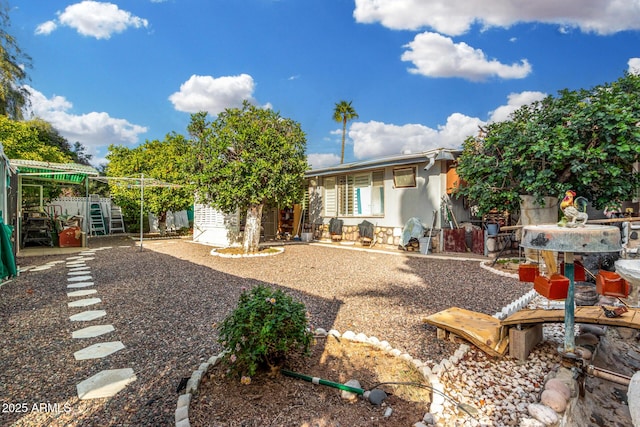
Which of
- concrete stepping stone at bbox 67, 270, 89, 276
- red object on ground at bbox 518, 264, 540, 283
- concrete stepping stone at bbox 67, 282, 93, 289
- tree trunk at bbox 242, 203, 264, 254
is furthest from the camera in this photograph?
tree trunk at bbox 242, 203, 264, 254

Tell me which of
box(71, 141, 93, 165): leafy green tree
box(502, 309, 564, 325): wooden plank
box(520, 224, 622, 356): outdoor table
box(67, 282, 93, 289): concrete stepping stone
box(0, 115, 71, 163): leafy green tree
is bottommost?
box(67, 282, 93, 289): concrete stepping stone

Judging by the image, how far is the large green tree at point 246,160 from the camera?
834cm

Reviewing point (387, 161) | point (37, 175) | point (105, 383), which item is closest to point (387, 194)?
point (387, 161)

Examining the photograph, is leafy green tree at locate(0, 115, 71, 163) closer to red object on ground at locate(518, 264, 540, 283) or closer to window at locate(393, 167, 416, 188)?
window at locate(393, 167, 416, 188)

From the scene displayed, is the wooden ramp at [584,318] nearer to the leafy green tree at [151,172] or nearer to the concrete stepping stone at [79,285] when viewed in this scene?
the concrete stepping stone at [79,285]

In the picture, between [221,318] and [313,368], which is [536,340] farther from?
[221,318]

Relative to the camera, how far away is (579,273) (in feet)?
8.18

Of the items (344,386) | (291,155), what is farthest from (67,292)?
(291,155)

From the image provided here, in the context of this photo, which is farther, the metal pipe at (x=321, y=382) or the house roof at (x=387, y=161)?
the house roof at (x=387, y=161)

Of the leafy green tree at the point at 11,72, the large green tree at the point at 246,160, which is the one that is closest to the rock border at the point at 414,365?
the large green tree at the point at 246,160

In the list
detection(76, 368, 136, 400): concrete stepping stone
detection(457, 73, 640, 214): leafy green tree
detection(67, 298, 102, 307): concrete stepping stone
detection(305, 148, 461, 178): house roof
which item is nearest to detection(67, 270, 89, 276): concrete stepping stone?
detection(67, 298, 102, 307): concrete stepping stone

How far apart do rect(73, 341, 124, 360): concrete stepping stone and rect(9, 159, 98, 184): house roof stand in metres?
7.41

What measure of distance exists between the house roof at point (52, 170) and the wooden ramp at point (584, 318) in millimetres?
10415

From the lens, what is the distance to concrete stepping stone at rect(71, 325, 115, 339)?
3.31 metres
